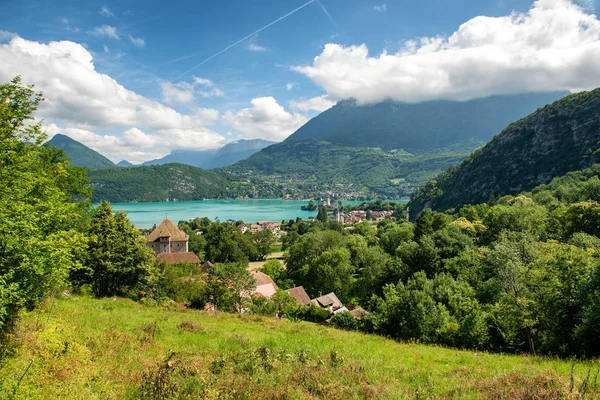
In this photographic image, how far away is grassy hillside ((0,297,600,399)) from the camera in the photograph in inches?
203

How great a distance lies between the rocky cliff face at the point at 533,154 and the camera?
245 ft

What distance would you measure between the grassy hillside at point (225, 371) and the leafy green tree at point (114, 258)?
8.13 meters

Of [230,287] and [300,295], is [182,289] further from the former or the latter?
[300,295]

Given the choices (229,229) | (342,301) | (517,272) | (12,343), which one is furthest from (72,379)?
(229,229)

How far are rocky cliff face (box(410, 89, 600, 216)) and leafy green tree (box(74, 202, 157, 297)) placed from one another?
3279 inches

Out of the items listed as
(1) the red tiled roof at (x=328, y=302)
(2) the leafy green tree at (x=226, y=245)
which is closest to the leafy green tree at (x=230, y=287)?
(1) the red tiled roof at (x=328, y=302)

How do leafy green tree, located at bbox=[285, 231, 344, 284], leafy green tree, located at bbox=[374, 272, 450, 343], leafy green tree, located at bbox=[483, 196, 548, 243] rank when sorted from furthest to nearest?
leafy green tree, located at bbox=[285, 231, 344, 284]
leafy green tree, located at bbox=[483, 196, 548, 243]
leafy green tree, located at bbox=[374, 272, 450, 343]

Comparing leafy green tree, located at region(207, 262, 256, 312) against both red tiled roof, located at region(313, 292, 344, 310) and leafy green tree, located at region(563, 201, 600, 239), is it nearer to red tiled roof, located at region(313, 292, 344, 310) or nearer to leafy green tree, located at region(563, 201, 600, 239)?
red tiled roof, located at region(313, 292, 344, 310)

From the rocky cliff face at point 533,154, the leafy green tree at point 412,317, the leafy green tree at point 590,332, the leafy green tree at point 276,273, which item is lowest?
the leafy green tree at point 276,273

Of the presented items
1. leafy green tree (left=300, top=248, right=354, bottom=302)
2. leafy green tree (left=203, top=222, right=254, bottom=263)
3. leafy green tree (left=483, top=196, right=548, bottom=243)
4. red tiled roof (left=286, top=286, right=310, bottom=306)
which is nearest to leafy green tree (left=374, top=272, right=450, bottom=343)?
red tiled roof (left=286, top=286, right=310, bottom=306)

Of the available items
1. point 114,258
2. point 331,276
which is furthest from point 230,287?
point 331,276

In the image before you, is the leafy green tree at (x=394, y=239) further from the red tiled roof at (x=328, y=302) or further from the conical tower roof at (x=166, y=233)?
the conical tower roof at (x=166, y=233)

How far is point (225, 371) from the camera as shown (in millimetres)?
6098

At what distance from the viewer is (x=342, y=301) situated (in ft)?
119
